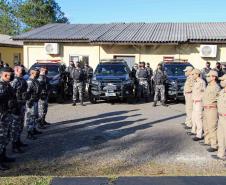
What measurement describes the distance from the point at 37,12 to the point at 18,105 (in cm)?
4614

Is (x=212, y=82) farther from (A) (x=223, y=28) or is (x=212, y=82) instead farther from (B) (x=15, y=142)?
(A) (x=223, y=28)

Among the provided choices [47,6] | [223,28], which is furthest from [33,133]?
[47,6]

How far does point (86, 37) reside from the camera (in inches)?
952

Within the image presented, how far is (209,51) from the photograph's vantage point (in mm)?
22469

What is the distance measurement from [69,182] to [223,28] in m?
22.2

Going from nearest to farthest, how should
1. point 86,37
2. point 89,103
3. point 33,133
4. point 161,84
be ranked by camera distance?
point 33,133 < point 161,84 < point 89,103 < point 86,37

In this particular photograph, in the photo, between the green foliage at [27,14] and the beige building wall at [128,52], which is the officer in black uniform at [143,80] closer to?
the beige building wall at [128,52]

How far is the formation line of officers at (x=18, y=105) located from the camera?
7.45m

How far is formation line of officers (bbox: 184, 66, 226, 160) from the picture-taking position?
8.20 meters

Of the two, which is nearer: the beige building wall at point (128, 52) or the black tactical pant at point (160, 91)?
the black tactical pant at point (160, 91)

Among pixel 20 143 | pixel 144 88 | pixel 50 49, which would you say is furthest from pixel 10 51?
pixel 20 143

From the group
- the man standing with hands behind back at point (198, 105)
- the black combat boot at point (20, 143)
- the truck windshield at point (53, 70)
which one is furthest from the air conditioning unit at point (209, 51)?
the black combat boot at point (20, 143)

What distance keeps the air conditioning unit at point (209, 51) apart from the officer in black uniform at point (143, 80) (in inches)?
207

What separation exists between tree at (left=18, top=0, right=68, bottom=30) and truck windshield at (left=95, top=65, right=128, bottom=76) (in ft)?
115
